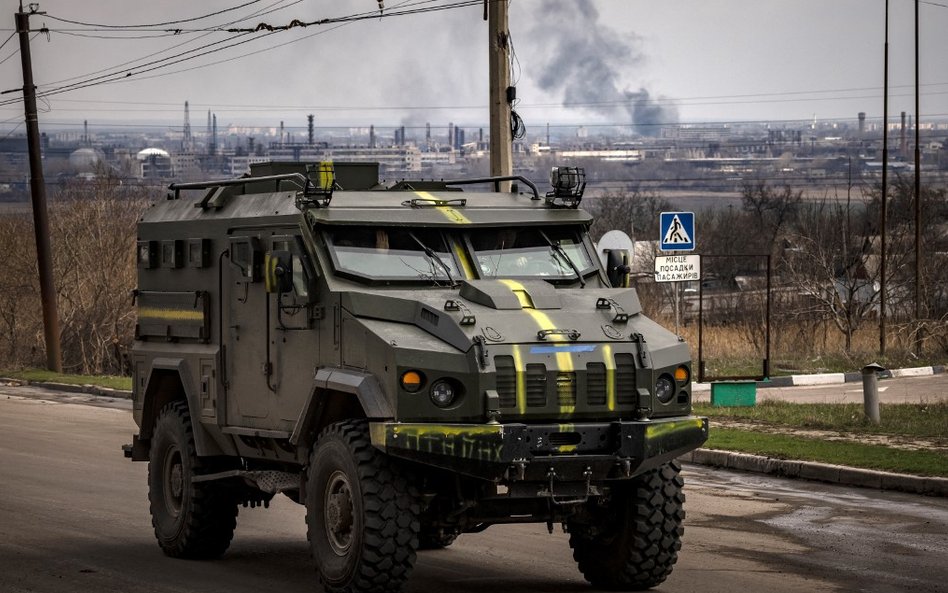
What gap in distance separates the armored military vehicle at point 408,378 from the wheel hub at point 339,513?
0.02 metres

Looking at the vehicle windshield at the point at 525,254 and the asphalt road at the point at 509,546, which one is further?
the vehicle windshield at the point at 525,254

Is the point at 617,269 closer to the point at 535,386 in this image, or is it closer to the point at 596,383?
the point at 596,383

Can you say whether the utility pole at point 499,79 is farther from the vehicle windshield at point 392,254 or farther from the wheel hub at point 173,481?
the vehicle windshield at point 392,254

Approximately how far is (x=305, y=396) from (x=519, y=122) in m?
12.9

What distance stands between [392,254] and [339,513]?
1.87 metres

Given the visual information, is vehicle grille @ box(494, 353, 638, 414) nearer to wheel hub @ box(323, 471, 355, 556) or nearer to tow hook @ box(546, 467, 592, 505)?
tow hook @ box(546, 467, 592, 505)

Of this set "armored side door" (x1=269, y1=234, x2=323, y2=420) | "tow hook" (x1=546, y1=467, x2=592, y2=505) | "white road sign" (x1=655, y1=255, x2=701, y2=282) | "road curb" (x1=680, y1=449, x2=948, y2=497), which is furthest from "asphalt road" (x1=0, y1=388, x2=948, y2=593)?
"white road sign" (x1=655, y1=255, x2=701, y2=282)

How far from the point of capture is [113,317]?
135ft

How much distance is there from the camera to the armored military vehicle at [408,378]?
908 cm

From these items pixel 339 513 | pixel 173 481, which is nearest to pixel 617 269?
pixel 339 513

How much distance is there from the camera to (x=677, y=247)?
2427 centimetres

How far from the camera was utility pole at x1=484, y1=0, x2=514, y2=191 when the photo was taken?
21500mm

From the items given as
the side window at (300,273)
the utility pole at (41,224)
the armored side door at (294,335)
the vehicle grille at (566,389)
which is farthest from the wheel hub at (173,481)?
the utility pole at (41,224)

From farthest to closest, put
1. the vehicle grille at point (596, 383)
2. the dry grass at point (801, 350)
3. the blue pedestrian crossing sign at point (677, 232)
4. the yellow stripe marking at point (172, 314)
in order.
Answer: the dry grass at point (801, 350) < the blue pedestrian crossing sign at point (677, 232) < the yellow stripe marking at point (172, 314) < the vehicle grille at point (596, 383)
